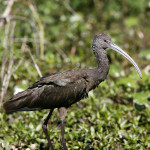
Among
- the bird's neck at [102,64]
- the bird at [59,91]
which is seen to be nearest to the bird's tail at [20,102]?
the bird at [59,91]

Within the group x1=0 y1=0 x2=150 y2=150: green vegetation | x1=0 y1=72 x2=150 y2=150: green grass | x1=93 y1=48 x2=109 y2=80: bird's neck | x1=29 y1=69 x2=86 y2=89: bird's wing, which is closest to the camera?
x1=29 y1=69 x2=86 y2=89: bird's wing

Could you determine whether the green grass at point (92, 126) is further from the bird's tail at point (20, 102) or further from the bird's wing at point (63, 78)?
the bird's wing at point (63, 78)

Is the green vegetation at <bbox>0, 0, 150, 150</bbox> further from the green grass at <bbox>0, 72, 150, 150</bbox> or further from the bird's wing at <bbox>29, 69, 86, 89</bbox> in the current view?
the bird's wing at <bbox>29, 69, 86, 89</bbox>

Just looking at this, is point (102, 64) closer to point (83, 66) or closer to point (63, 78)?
point (63, 78)

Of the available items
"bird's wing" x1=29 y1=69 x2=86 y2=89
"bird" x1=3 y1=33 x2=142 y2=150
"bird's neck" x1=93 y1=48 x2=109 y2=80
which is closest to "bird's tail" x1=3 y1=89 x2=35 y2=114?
"bird" x1=3 y1=33 x2=142 y2=150

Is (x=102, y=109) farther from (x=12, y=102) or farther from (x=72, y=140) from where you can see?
(x=12, y=102)

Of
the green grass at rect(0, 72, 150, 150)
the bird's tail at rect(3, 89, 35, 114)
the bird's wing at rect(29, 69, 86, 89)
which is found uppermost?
the bird's wing at rect(29, 69, 86, 89)

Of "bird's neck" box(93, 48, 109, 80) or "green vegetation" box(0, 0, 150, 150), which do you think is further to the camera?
"green vegetation" box(0, 0, 150, 150)

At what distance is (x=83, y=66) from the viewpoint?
696 centimetres

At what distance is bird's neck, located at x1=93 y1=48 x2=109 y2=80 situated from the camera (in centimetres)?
424

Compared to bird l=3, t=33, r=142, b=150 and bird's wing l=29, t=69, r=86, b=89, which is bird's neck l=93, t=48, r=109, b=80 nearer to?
bird l=3, t=33, r=142, b=150

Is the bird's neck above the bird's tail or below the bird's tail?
above

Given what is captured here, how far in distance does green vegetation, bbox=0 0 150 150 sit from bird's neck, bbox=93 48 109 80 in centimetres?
100

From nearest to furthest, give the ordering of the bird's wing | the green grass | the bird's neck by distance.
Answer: the bird's wing < the bird's neck < the green grass
